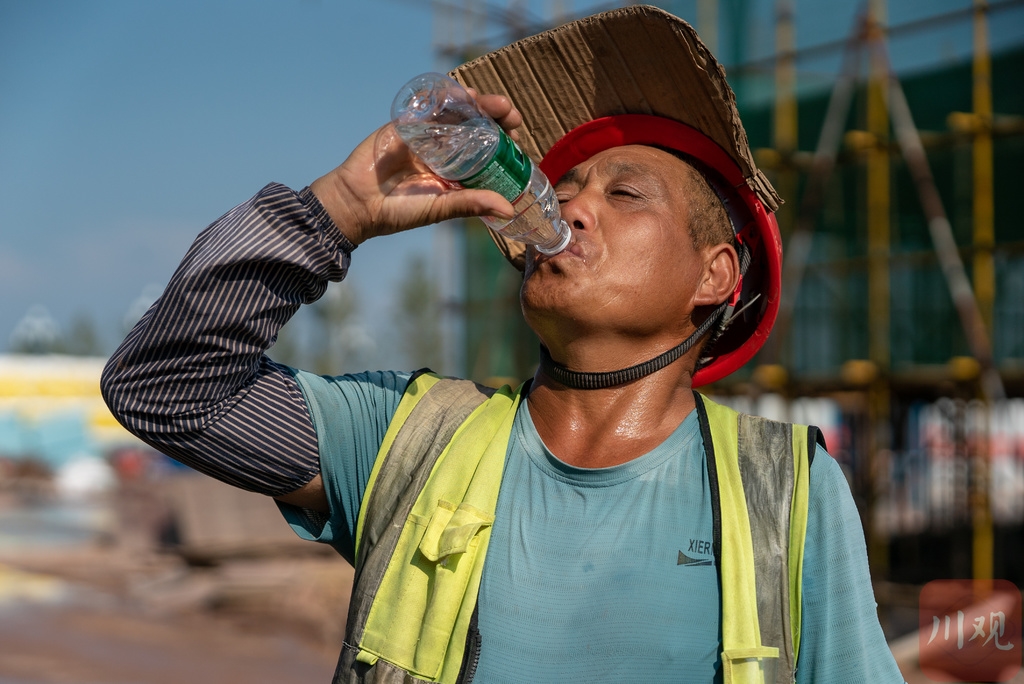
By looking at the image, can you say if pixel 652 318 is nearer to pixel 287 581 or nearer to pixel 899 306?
pixel 899 306

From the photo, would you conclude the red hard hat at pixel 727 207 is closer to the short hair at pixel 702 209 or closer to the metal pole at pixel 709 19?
the short hair at pixel 702 209

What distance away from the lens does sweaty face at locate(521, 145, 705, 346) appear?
6.90 feet

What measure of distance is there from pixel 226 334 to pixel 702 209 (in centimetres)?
111

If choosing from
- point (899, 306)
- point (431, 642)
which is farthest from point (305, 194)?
point (899, 306)

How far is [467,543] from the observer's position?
184 centimetres

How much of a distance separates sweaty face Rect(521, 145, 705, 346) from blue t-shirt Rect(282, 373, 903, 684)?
0.94 ft

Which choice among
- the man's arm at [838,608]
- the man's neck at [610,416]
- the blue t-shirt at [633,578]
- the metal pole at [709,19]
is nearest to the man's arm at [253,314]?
the blue t-shirt at [633,578]

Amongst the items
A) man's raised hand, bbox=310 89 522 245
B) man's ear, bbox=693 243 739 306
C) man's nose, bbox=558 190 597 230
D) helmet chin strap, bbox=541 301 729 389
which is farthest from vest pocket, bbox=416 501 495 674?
man's ear, bbox=693 243 739 306

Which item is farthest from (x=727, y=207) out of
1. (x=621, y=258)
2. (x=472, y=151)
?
(x=472, y=151)

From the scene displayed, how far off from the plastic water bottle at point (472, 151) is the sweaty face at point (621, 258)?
0.18 feet

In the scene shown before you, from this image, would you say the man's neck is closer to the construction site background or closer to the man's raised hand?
the man's raised hand

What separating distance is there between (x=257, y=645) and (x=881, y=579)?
18.9 feet

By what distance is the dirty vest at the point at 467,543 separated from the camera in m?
1.75

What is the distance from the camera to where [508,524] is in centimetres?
193
